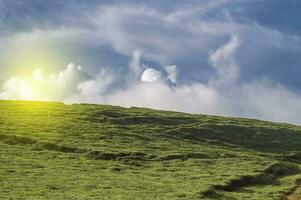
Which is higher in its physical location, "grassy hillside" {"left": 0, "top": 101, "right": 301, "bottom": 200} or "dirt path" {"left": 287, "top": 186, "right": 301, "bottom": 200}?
"grassy hillside" {"left": 0, "top": 101, "right": 301, "bottom": 200}

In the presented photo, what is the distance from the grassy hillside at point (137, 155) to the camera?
38.2m

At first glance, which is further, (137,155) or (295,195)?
(137,155)

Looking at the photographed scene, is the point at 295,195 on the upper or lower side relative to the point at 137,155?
lower

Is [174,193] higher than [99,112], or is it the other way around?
[99,112]

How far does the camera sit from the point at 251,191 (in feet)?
143

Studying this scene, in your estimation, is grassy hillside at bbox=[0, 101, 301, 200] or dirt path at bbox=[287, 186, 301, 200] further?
dirt path at bbox=[287, 186, 301, 200]

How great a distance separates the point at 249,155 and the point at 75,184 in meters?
27.9

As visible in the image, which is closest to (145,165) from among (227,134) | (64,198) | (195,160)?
(195,160)

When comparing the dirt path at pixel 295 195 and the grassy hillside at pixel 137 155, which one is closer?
the grassy hillside at pixel 137 155

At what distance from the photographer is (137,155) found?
175 ft

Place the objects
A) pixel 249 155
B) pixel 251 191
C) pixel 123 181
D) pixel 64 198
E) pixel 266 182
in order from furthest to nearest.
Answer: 1. pixel 249 155
2. pixel 266 182
3. pixel 251 191
4. pixel 123 181
5. pixel 64 198

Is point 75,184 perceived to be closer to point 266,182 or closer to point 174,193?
point 174,193

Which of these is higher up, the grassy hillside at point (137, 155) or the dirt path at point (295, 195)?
the grassy hillside at point (137, 155)

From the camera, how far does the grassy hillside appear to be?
38.2 meters
